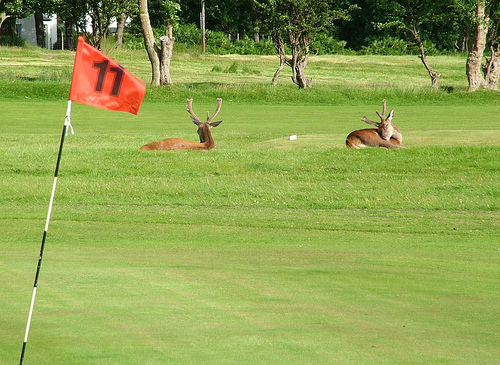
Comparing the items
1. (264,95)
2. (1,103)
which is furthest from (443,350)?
(264,95)

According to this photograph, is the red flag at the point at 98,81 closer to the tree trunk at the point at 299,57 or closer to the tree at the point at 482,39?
the tree at the point at 482,39

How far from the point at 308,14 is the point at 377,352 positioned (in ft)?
109

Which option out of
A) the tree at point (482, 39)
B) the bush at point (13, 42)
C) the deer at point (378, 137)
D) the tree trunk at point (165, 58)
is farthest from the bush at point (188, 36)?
the deer at point (378, 137)

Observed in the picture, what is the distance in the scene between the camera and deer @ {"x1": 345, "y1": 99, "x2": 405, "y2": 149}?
17266mm

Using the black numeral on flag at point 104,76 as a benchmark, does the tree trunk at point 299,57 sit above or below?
below

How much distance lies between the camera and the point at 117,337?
15.9 feet

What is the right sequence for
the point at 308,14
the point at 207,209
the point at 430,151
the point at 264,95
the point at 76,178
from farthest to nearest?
the point at 308,14
the point at 264,95
the point at 430,151
the point at 76,178
the point at 207,209

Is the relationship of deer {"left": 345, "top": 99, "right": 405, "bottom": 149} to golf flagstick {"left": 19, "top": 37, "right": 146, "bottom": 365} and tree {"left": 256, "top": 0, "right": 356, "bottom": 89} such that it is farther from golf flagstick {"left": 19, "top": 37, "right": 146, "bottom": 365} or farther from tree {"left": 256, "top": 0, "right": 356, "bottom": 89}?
tree {"left": 256, "top": 0, "right": 356, "bottom": 89}

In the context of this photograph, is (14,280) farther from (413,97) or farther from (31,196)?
(413,97)

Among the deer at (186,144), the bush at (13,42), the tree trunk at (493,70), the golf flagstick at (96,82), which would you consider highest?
the golf flagstick at (96,82)

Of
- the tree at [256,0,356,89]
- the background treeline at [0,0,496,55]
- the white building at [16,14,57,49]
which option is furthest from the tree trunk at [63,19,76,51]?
the tree at [256,0,356,89]

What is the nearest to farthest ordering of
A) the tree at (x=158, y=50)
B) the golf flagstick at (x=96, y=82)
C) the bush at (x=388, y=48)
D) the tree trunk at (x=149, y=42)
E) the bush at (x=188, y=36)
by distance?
the golf flagstick at (x=96, y=82) → the tree trunk at (x=149, y=42) → the tree at (x=158, y=50) → the bush at (x=188, y=36) → the bush at (x=388, y=48)

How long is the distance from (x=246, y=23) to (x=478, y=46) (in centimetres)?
3010

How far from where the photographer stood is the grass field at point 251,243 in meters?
4.87
